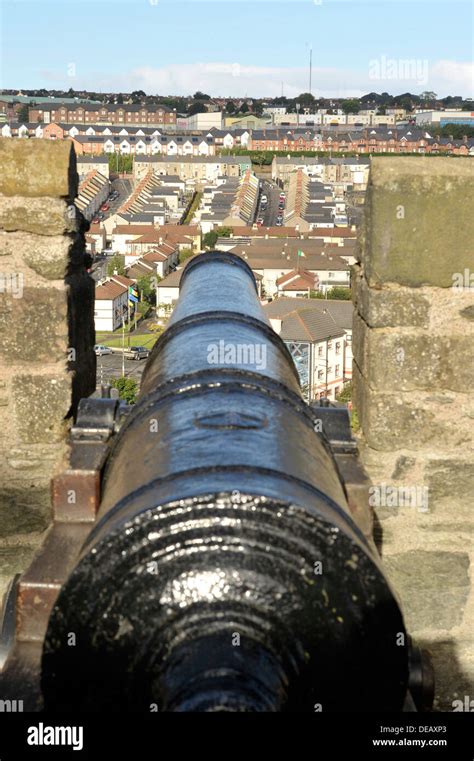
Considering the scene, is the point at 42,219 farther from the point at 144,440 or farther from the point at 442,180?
the point at 144,440

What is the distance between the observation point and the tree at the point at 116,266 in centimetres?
5141

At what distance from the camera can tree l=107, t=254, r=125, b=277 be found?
5141 cm

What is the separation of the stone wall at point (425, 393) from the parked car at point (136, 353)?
33582mm

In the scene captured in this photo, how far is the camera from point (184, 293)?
9.51 feet

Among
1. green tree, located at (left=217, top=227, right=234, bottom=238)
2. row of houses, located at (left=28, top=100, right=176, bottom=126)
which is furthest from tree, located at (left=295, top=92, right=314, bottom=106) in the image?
green tree, located at (left=217, top=227, right=234, bottom=238)

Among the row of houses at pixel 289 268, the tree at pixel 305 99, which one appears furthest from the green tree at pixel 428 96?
the row of houses at pixel 289 268

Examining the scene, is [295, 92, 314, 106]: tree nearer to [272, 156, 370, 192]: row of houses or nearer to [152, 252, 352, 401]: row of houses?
[272, 156, 370, 192]: row of houses

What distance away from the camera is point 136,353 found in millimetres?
37312

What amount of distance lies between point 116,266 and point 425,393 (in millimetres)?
49726

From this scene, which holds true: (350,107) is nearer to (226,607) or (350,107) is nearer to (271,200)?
(271,200)

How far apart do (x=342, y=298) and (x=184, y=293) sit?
39.9 metres

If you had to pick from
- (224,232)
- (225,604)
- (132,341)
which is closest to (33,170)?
(225,604)

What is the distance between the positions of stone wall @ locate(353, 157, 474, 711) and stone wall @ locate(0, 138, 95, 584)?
838mm

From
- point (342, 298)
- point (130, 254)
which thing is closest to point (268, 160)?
point (130, 254)
